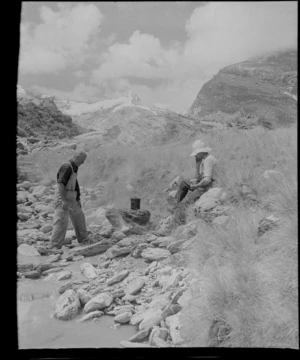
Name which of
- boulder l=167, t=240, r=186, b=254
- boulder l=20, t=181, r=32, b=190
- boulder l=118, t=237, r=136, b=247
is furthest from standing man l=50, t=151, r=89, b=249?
boulder l=20, t=181, r=32, b=190

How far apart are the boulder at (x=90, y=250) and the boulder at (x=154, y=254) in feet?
2.31

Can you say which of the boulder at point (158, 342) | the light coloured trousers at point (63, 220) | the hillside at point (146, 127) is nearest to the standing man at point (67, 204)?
the light coloured trousers at point (63, 220)

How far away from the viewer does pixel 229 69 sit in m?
15.5

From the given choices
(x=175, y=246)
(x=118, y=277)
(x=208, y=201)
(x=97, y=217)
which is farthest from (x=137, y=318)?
(x=97, y=217)

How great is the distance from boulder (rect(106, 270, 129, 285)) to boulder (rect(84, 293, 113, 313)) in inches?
19.3

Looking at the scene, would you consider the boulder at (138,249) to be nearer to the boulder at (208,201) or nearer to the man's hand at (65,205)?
the boulder at (208,201)

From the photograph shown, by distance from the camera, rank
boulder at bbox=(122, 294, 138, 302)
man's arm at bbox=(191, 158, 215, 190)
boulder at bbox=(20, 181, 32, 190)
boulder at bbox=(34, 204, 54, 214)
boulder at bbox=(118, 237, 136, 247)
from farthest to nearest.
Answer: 1. boulder at bbox=(20, 181, 32, 190)
2. boulder at bbox=(34, 204, 54, 214)
3. man's arm at bbox=(191, 158, 215, 190)
4. boulder at bbox=(118, 237, 136, 247)
5. boulder at bbox=(122, 294, 138, 302)

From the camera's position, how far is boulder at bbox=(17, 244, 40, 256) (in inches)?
176

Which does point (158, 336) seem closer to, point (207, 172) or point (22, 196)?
point (207, 172)

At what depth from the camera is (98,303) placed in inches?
109

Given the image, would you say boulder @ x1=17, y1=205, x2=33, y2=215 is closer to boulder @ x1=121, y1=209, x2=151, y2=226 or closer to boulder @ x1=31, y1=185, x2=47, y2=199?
boulder @ x1=31, y1=185, x2=47, y2=199
